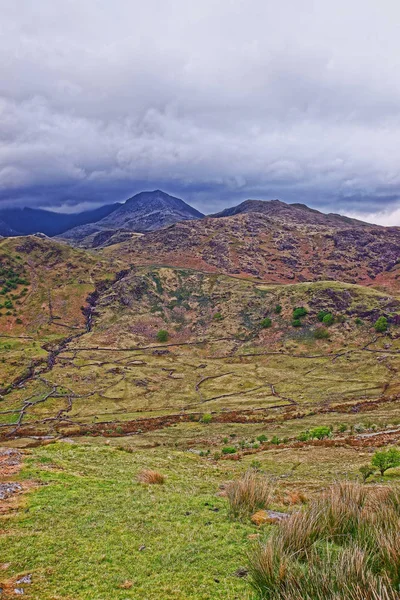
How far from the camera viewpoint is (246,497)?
1135cm

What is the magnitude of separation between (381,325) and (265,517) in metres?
117

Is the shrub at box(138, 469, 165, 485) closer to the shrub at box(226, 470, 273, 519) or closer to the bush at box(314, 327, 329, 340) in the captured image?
the shrub at box(226, 470, 273, 519)

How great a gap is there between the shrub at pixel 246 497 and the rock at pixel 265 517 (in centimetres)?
21

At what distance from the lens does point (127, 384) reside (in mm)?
103000

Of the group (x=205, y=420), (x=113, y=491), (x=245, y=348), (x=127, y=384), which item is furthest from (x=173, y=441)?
(x=245, y=348)

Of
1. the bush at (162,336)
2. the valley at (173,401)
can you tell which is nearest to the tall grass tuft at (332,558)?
the valley at (173,401)

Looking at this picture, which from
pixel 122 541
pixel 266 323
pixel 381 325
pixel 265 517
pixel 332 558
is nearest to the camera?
pixel 332 558

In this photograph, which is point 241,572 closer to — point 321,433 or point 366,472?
point 366,472

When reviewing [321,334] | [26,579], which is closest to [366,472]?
[26,579]

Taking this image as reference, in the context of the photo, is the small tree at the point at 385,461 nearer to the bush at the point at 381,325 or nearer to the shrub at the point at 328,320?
the bush at the point at 381,325

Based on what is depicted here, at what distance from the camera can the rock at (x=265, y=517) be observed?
10.6m

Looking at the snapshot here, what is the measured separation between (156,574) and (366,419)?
46.5 meters

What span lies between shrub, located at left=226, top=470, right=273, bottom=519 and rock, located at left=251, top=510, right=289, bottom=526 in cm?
21

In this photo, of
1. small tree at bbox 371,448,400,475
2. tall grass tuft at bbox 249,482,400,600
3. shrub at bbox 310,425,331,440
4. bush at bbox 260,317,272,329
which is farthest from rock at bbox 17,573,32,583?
bush at bbox 260,317,272,329
